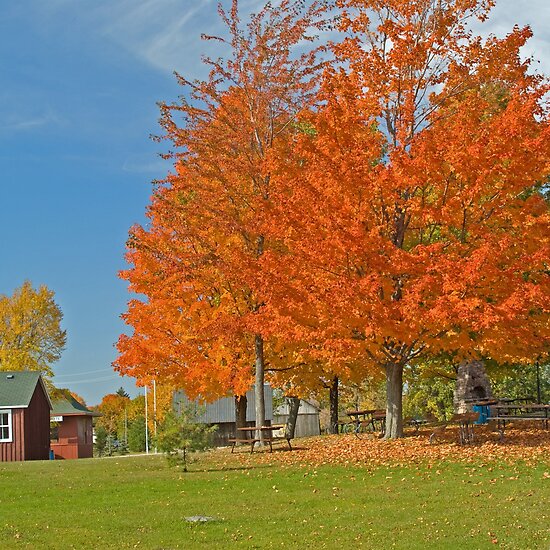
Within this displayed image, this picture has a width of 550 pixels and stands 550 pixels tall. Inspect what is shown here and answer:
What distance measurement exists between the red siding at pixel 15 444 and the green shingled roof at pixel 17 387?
590 mm

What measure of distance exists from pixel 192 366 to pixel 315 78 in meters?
10.1

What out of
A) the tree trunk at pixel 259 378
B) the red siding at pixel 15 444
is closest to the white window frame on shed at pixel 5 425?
the red siding at pixel 15 444

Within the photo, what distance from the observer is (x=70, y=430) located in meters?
50.6

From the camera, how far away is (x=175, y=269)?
25062 millimetres

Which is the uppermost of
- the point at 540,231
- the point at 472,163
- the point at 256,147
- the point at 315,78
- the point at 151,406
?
the point at 315,78

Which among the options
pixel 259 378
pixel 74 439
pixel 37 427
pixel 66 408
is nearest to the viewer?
pixel 259 378

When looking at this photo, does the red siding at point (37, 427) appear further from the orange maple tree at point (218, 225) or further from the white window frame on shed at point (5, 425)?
the orange maple tree at point (218, 225)

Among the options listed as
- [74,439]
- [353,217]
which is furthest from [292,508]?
[74,439]

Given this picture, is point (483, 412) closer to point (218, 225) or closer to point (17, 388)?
point (218, 225)

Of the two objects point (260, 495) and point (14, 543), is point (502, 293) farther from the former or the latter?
point (14, 543)

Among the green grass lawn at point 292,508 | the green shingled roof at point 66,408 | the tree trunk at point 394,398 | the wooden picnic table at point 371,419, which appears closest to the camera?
the green grass lawn at point 292,508

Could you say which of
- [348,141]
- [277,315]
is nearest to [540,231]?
[348,141]

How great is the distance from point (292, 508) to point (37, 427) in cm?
2630

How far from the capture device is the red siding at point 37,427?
35344 mm
